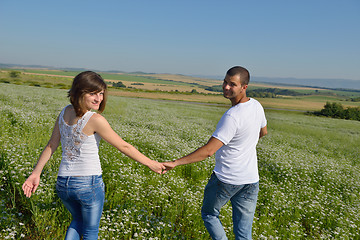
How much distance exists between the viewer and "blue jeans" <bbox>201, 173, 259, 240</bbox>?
3.33m

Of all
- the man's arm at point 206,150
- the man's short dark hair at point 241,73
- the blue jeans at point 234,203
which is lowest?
the blue jeans at point 234,203

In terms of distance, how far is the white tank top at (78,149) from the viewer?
106 inches

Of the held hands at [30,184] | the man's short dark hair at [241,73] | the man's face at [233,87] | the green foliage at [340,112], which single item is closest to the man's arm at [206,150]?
the man's face at [233,87]

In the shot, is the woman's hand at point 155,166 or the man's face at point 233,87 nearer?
the man's face at point 233,87

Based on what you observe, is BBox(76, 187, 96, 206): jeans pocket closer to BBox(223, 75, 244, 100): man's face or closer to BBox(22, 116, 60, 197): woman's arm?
BBox(22, 116, 60, 197): woman's arm

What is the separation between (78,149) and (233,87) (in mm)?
2042

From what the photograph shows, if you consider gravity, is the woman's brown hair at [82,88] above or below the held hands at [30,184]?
above

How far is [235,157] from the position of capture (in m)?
3.28

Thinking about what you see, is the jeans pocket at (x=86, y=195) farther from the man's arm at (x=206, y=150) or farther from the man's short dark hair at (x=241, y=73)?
the man's short dark hair at (x=241, y=73)

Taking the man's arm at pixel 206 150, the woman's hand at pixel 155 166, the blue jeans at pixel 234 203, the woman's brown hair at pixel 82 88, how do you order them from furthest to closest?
the woman's hand at pixel 155 166 → the blue jeans at pixel 234 203 → the man's arm at pixel 206 150 → the woman's brown hair at pixel 82 88

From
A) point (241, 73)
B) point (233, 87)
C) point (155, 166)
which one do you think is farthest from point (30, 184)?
point (241, 73)

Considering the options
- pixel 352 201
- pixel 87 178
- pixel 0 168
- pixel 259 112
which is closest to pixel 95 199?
pixel 87 178

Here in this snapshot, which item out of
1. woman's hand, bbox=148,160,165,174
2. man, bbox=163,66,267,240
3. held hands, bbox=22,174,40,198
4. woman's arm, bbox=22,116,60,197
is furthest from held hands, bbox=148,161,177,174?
held hands, bbox=22,174,40,198

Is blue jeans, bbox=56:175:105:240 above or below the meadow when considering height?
above
